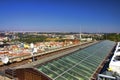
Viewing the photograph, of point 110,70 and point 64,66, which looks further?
point 110,70

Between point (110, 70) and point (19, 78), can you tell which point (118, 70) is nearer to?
point (110, 70)

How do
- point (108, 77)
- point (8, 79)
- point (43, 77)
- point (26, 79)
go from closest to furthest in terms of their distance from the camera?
point (43, 77)
point (26, 79)
point (8, 79)
point (108, 77)

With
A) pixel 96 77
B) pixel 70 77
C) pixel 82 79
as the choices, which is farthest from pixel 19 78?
pixel 96 77

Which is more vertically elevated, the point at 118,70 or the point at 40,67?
the point at 40,67

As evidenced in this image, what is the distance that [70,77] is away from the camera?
10.1 m

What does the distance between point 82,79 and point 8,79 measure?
4.50 m

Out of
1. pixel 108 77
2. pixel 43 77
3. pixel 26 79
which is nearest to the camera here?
pixel 43 77

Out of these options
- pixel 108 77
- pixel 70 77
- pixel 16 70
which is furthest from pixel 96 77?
pixel 16 70

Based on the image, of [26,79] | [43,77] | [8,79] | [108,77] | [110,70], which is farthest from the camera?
[110,70]

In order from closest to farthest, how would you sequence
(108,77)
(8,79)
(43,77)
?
1. (43,77)
2. (8,79)
3. (108,77)

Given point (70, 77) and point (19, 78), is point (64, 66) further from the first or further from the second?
Answer: point (19, 78)

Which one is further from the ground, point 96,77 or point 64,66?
point 64,66

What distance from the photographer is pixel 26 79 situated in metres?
9.90

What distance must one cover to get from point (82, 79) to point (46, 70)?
7.37 feet
